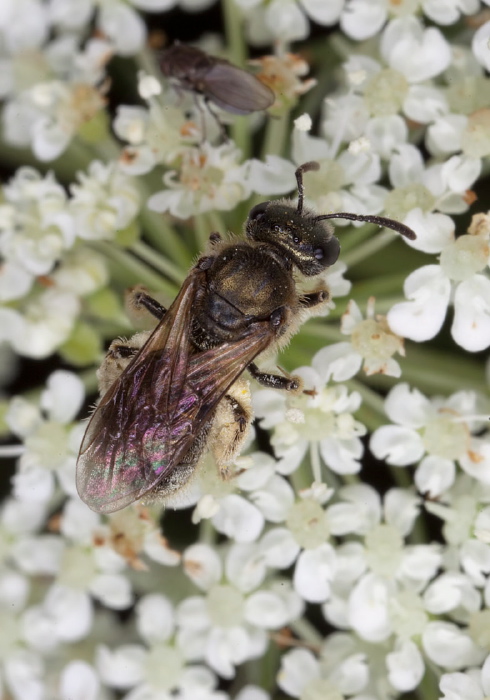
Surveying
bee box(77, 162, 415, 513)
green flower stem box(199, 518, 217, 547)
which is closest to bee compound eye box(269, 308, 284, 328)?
bee box(77, 162, 415, 513)

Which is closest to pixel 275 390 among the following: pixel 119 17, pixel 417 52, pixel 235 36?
pixel 417 52

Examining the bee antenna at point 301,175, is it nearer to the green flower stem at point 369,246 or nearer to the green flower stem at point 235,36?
the green flower stem at point 369,246

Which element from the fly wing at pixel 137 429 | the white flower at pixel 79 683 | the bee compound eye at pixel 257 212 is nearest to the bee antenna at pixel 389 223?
the bee compound eye at pixel 257 212

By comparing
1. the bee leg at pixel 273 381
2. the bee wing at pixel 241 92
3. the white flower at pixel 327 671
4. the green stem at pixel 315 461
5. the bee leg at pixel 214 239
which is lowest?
the white flower at pixel 327 671

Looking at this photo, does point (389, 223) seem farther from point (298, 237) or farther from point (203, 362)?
point (203, 362)

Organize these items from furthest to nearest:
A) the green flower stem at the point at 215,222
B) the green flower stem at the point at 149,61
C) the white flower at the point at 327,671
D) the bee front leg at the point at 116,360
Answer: the green flower stem at the point at 149,61 → the green flower stem at the point at 215,222 → the white flower at the point at 327,671 → the bee front leg at the point at 116,360

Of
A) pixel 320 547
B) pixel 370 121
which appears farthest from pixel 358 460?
pixel 370 121

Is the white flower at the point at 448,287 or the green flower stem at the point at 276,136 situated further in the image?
the green flower stem at the point at 276,136
